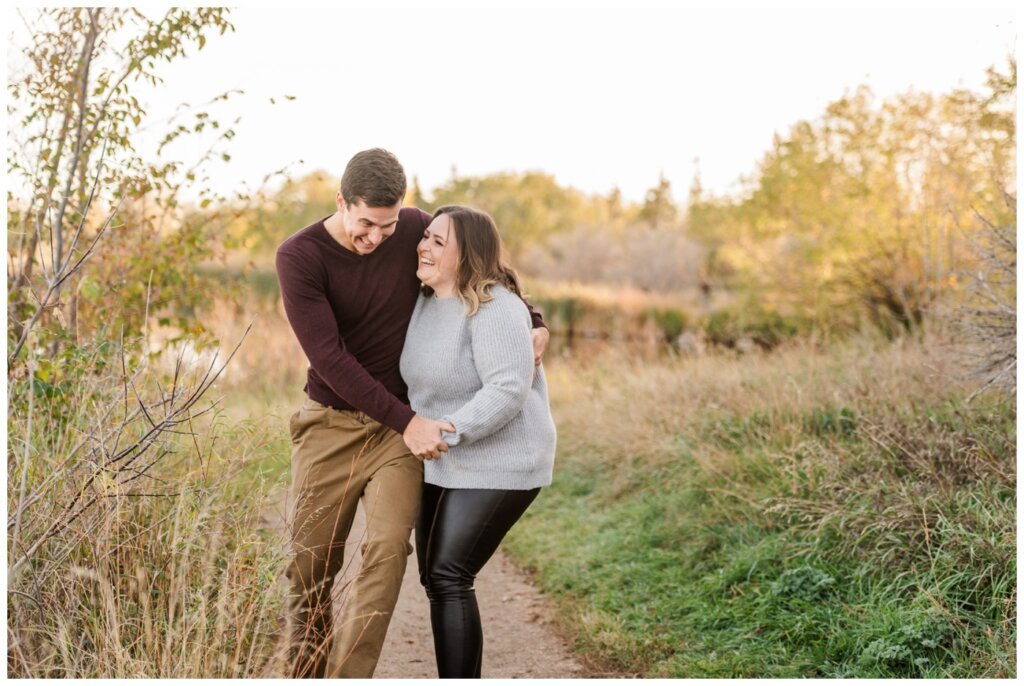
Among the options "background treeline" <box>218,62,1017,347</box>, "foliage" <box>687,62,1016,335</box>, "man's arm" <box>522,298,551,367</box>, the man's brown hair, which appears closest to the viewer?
the man's brown hair

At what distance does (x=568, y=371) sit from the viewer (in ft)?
43.1

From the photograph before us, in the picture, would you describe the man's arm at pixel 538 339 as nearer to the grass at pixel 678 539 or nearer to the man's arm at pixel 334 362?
the man's arm at pixel 334 362

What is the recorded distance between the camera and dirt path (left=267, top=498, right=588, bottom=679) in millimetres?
4859

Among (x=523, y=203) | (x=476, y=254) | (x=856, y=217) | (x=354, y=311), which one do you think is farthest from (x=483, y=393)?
(x=523, y=203)

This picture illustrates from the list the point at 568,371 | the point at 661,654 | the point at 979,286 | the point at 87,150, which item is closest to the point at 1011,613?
the point at 661,654

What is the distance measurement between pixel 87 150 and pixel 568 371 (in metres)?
8.48

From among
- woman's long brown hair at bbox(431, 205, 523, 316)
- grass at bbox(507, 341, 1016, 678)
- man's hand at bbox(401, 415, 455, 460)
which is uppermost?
woman's long brown hair at bbox(431, 205, 523, 316)

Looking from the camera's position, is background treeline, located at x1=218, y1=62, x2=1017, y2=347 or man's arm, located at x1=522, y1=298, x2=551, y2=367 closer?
man's arm, located at x1=522, y1=298, x2=551, y2=367

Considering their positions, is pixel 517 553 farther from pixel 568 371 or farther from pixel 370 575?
pixel 568 371

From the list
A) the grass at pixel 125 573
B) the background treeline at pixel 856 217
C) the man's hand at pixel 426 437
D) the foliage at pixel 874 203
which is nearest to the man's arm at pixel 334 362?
the man's hand at pixel 426 437

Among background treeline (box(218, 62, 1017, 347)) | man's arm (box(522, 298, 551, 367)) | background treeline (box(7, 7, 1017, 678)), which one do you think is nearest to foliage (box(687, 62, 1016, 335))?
background treeline (box(218, 62, 1017, 347))

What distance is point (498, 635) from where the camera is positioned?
541cm

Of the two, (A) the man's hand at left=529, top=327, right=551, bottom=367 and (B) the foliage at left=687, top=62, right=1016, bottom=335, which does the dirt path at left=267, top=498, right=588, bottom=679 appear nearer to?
(A) the man's hand at left=529, top=327, right=551, bottom=367

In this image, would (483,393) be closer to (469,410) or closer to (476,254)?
(469,410)
